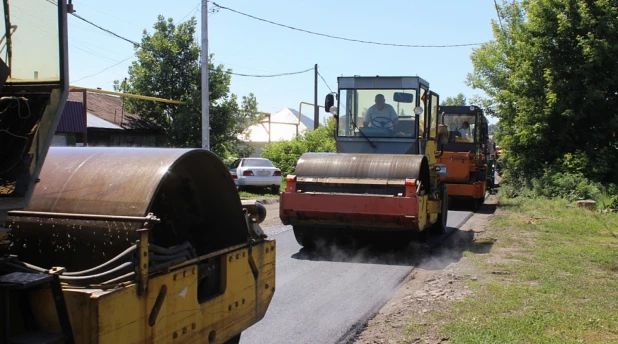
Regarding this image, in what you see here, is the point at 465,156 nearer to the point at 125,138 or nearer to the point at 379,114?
the point at 379,114

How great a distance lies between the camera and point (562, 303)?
6602 millimetres

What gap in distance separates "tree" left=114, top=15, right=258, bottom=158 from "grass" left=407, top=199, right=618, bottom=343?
17.2 meters

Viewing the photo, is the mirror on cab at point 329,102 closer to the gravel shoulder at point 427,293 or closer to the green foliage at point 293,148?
the gravel shoulder at point 427,293

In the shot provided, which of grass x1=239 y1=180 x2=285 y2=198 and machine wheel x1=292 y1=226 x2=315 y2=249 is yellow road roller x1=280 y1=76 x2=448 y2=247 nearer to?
machine wheel x1=292 y1=226 x2=315 y2=249

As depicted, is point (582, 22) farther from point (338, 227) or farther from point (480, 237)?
point (338, 227)

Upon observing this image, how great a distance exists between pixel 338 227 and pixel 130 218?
648 centimetres

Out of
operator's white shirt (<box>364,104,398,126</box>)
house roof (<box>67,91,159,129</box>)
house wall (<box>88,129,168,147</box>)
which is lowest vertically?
house wall (<box>88,129,168,147</box>)

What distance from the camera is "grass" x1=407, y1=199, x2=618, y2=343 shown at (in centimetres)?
560

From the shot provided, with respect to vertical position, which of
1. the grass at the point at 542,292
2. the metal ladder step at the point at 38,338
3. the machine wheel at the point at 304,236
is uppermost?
the metal ladder step at the point at 38,338

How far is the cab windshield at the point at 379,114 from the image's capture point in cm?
1115

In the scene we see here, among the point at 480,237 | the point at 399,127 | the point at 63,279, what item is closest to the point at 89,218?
the point at 63,279

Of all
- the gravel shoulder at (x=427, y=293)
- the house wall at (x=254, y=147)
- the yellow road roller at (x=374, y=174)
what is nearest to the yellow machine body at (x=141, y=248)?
the gravel shoulder at (x=427, y=293)

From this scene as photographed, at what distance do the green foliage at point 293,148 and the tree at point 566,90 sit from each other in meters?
11.6

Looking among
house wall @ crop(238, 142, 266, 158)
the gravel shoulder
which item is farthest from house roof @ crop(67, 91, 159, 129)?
the gravel shoulder
